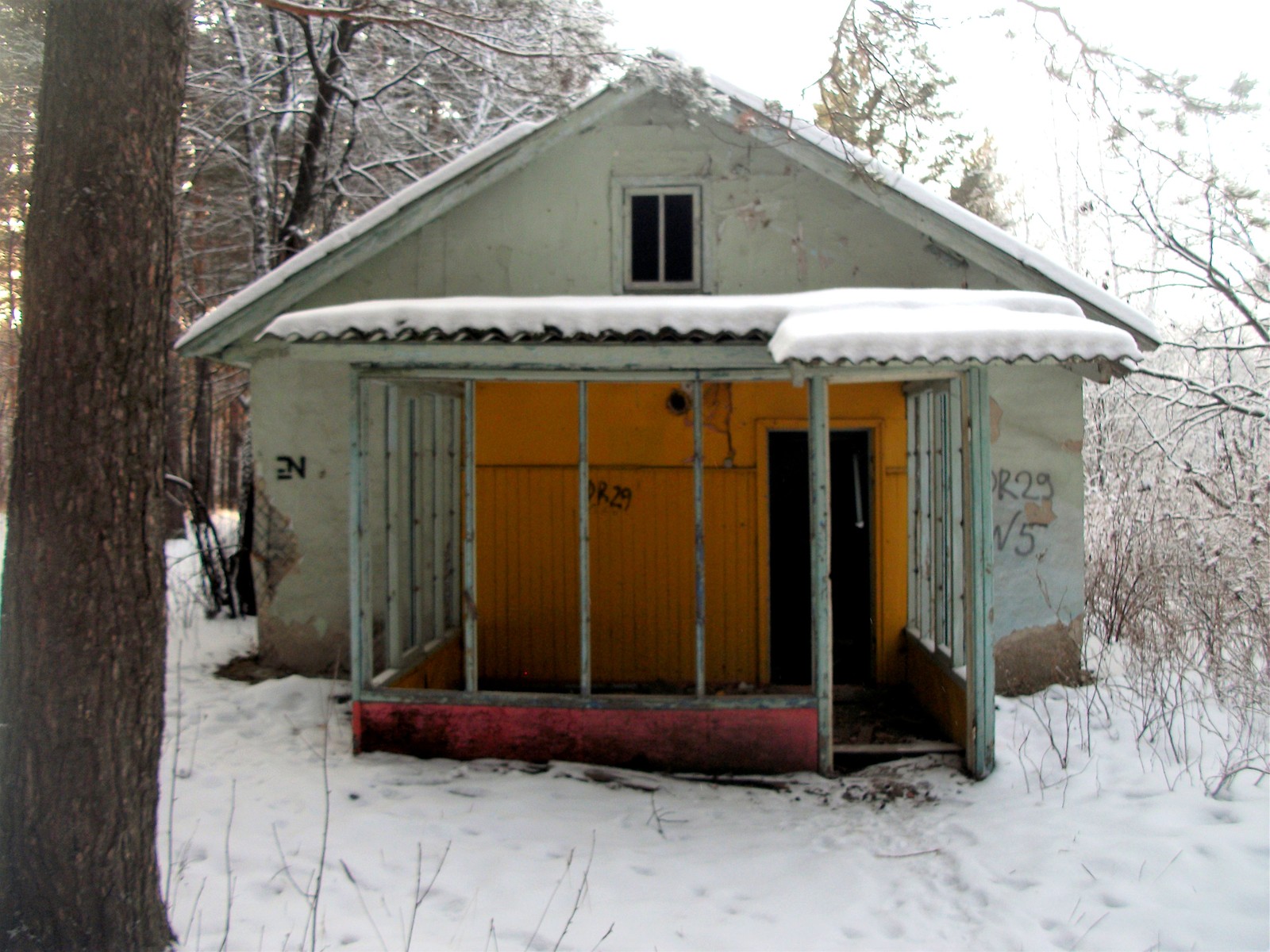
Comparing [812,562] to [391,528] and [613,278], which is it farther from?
[613,278]

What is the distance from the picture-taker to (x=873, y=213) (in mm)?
7195

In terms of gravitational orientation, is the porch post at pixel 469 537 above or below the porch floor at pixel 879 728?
above

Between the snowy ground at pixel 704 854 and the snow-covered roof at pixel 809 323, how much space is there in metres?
2.51

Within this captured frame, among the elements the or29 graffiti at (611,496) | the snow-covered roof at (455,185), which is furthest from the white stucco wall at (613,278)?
the or29 graffiti at (611,496)

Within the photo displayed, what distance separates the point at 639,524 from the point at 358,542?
276cm

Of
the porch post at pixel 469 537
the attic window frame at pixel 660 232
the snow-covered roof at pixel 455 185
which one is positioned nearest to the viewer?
the porch post at pixel 469 537

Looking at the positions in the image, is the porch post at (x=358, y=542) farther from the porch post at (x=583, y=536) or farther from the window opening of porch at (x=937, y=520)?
the window opening of porch at (x=937, y=520)

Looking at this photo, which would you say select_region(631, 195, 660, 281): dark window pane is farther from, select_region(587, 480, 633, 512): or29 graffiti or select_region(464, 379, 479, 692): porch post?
select_region(464, 379, 479, 692): porch post

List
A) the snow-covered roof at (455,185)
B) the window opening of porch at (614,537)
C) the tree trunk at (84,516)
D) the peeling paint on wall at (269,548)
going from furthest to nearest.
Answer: the window opening of porch at (614,537) → the peeling paint on wall at (269,548) → the snow-covered roof at (455,185) → the tree trunk at (84,516)

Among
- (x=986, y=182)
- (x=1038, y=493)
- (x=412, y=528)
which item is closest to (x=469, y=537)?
(x=412, y=528)

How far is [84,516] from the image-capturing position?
3.06 m

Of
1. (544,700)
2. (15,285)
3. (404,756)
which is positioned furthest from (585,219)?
(15,285)

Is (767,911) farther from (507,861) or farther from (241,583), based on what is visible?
(241,583)

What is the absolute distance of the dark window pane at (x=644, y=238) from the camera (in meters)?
7.37
